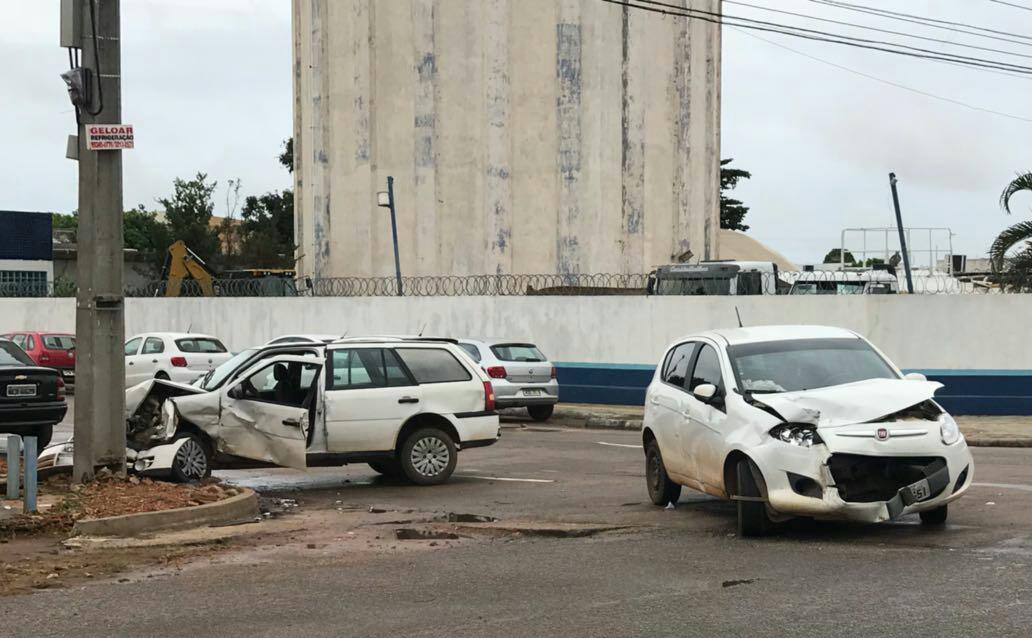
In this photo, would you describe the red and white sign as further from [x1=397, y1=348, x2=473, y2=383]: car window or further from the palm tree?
the palm tree

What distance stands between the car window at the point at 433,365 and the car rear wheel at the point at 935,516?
6163mm

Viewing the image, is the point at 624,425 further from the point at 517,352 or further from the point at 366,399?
the point at 366,399

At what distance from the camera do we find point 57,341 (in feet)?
122

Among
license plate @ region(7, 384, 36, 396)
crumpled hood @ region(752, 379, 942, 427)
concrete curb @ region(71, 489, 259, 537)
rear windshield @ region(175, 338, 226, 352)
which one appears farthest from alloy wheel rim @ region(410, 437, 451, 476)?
rear windshield @ region(175, 338, 226, 352)

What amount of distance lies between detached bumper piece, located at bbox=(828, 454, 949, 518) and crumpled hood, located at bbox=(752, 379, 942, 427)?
33cm

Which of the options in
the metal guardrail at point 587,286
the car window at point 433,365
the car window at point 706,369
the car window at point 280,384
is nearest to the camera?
the car window at point 706,369

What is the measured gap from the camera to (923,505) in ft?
34.4

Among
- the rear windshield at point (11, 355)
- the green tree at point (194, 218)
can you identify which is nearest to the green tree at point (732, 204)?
the green tree at point (194, 218)

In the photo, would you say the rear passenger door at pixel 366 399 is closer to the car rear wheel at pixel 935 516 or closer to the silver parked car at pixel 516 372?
the car rear wheel at pixel 935 516

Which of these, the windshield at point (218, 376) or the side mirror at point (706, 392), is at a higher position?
the side mirror at point (706, 392)

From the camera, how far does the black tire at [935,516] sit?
36.3 ft

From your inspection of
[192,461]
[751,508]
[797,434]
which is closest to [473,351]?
[192,461]

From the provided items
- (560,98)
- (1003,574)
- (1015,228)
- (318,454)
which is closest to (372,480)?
(318,454)

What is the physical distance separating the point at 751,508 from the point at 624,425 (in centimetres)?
1470
